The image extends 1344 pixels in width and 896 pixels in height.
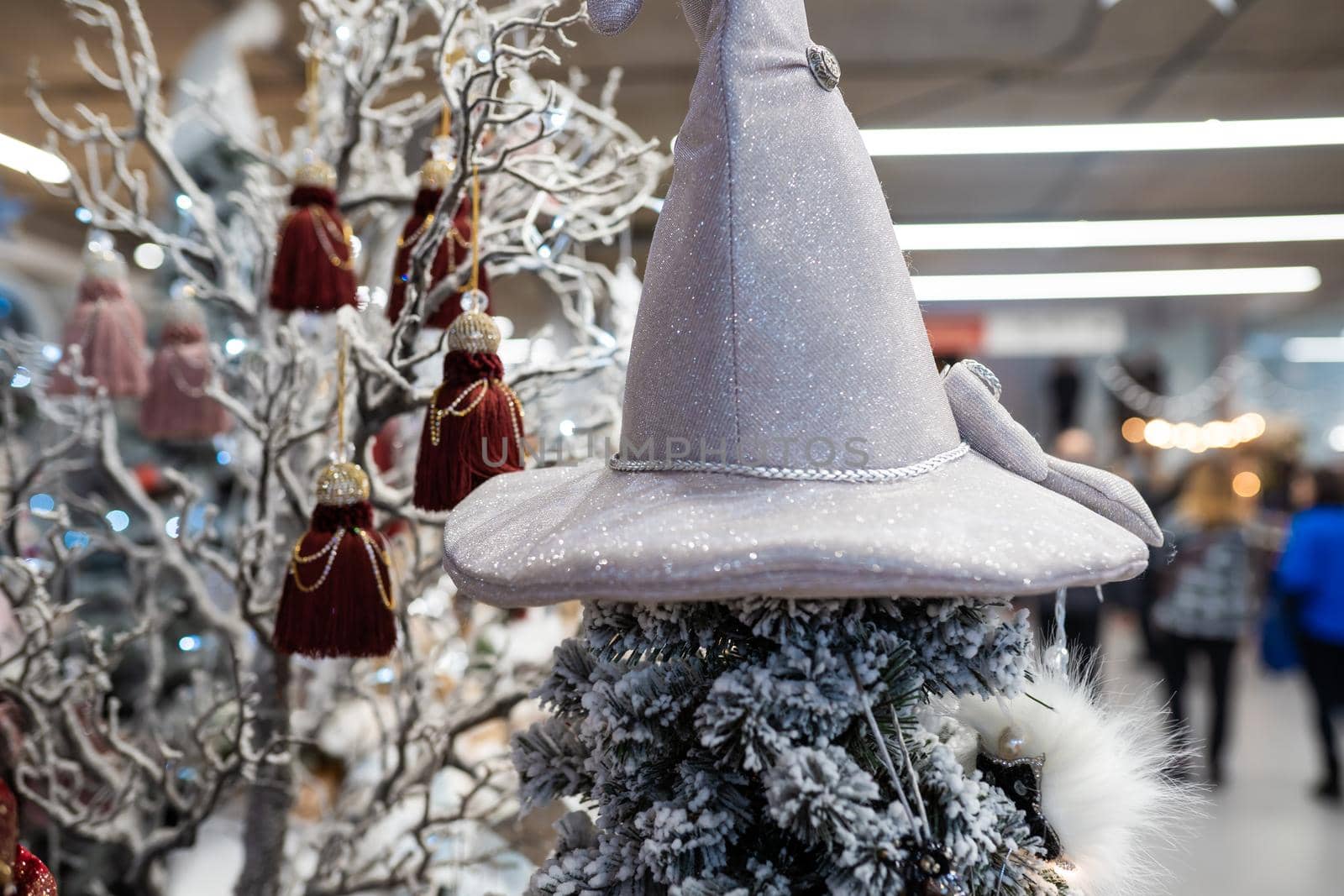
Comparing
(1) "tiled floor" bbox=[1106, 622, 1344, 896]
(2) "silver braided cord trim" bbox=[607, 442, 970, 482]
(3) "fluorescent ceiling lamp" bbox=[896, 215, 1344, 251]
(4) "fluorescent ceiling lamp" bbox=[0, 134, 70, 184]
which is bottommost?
(1) "tiled floor" bbox=[1106, 622, 1344, 896]

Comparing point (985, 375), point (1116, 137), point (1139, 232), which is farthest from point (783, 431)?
point (1139, 232)

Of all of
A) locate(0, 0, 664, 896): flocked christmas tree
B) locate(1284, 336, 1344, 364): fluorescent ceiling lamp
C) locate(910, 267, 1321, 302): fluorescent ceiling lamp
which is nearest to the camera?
locate(0, 0, 664, 896): flocked christmas tree

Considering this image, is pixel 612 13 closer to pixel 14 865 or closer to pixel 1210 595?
pixel 14 865

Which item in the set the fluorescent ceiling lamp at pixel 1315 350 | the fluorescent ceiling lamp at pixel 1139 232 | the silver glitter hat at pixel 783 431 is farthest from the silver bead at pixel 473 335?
the fluorescent ceiling lamp at pixel 1315 350

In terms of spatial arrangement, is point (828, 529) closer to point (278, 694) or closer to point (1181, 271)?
point (278, 694)

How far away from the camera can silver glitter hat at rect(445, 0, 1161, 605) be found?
58 centimetres

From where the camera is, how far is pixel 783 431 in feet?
2.12

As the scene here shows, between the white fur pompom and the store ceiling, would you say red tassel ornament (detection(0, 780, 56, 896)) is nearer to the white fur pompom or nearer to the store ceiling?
the white fur pompom

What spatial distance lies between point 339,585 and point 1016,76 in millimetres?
3096

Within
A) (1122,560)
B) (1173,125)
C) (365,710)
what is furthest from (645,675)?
(1173,125)

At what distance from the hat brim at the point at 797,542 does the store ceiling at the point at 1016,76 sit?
191cm

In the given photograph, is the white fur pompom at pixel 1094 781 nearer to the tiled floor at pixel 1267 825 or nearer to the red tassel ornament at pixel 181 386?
the red tassel ornament at pixel 181 386

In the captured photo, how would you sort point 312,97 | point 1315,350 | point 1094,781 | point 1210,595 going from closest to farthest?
point 1094,781 < point 312,97 < point 1210,595 < point 1315,350

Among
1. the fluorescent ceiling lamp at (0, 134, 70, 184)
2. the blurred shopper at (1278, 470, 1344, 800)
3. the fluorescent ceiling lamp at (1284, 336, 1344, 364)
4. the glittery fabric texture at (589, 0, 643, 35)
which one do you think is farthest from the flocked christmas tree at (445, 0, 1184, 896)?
the fluorescent ceiling lamp at (1284, 336, 1344, 364)
